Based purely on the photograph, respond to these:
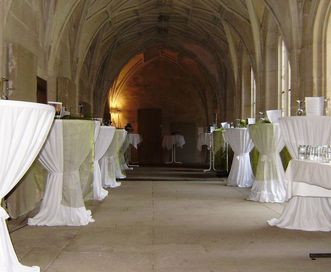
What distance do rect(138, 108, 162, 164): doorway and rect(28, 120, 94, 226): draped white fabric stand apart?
1761 cm

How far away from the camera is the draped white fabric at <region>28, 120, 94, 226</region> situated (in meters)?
4.66

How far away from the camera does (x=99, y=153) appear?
6.87m

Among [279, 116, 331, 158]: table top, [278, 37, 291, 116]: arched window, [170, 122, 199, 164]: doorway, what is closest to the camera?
[279, 116, 331, 158]: table top

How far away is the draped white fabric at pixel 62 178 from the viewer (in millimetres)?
4656

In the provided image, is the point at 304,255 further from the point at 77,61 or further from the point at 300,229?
the point at 77,61

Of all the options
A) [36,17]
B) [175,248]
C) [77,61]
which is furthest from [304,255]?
[77,61]

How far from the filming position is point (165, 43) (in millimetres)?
20484

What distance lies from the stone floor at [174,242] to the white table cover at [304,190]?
6.4 inches

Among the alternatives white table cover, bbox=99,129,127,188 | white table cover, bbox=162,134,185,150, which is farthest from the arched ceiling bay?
white table cover, bbox=99,129,127,188

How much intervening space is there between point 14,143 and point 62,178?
2.23 m

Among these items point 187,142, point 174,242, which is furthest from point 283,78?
point 187,142

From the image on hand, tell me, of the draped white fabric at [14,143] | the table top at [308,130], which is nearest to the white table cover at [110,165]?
the table top at [308,130]

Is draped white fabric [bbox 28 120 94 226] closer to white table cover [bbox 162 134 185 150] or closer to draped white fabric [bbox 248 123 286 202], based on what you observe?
draped white fabric [bbox 248 123 286 202]

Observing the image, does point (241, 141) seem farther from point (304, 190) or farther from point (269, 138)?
point (304, 190)
